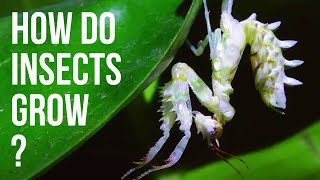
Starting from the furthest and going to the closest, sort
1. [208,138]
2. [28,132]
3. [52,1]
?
[52,1] < [208,138] < [28,132]

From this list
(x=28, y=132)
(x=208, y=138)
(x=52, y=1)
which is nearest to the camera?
(x=28, y=132)

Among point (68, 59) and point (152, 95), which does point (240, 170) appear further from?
point (68, 59)

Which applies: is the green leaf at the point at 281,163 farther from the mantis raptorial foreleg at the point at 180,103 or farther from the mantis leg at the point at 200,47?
the mantis leg at the point at 200,47

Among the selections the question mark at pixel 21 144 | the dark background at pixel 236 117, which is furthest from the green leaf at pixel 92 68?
the dark background at pixel 236 117

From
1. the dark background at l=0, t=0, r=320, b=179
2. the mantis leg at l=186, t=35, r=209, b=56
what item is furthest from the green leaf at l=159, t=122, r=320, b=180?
the mantis leg at l=186, t=35, r=209, b=56

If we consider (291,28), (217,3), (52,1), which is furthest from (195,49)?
(52,1)

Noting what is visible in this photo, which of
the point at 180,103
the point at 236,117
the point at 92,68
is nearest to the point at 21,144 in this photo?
the point at 92,68
